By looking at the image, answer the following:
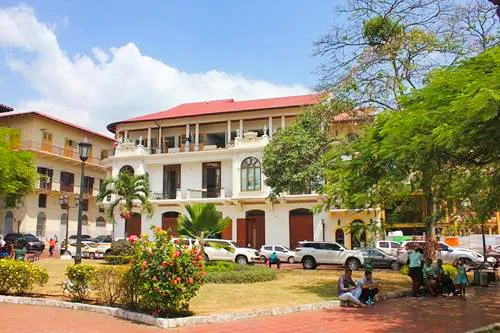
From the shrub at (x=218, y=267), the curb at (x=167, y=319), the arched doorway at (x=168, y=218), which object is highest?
the arched doorway at (x=168, y=218)

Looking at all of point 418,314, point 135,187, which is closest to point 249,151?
point 135,187

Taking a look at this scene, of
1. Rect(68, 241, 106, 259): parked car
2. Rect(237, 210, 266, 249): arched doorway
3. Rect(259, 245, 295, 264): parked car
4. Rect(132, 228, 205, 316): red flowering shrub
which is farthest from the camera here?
Rect(237, 210, 266, 249): arched doorway

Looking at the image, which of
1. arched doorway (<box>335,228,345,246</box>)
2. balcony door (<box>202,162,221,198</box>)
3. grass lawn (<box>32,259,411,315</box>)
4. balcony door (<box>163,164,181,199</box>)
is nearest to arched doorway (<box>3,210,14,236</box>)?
balcony door (<box>163,164,181,199</box>)

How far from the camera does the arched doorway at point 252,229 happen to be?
3971cm

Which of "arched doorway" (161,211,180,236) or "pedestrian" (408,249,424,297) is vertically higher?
"arched doorway" (161,211,180,236)

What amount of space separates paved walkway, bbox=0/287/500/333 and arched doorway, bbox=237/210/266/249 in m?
27.4

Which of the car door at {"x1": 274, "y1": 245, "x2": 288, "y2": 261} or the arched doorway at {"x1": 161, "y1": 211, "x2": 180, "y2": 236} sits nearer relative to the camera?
the car door at {"x1": 274, "y1": 245, "x2": 288, "y2": 261}

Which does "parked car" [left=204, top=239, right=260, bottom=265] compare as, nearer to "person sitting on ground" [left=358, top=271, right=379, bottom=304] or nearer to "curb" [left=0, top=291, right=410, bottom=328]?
"person sitting on ground" [left=358, top=271, right=379, bottom=304]

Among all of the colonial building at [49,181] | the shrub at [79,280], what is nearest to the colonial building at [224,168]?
the colonial building at [49,181]

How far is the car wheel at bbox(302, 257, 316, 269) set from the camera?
89.6 ft

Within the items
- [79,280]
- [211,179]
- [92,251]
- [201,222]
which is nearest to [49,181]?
[211,179]

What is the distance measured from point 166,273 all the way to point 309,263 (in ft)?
61.6

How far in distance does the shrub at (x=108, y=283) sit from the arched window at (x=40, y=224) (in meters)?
36.2

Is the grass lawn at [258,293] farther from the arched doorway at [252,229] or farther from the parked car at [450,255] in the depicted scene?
the arched doorway at [252,229]
